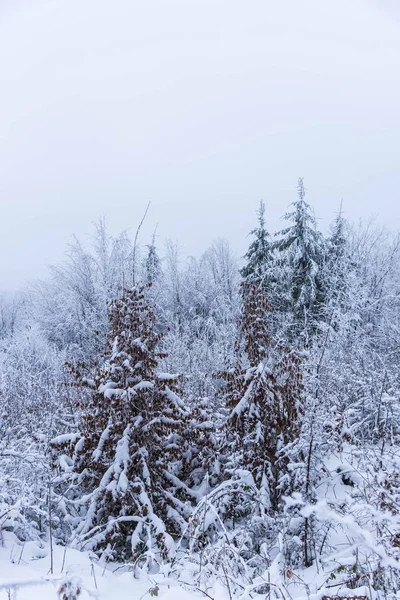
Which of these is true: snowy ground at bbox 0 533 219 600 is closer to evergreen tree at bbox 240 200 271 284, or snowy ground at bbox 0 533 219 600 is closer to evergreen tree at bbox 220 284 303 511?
evergreen tree at bbox 220 284 303 511

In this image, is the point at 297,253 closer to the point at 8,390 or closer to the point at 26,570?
the point at 8,390

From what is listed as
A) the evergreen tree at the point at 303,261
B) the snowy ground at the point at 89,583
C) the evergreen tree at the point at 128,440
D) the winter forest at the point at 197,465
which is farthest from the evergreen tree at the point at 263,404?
the evergreen tree at the point at 303,261

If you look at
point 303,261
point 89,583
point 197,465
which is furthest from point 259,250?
point 89,583

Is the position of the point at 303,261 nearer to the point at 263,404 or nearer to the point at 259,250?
the point at 259,250

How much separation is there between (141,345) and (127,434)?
144cm

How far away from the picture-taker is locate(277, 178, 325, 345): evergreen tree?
68.8 ft

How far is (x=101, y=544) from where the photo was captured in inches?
249

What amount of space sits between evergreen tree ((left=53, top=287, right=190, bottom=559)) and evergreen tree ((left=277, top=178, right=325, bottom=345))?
1502 cm

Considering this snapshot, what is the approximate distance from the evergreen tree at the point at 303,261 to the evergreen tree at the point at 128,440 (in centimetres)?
1502

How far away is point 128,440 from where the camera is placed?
21.5ft

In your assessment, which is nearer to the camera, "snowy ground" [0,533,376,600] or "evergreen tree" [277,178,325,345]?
"snowy ground" [0,533,376,600]

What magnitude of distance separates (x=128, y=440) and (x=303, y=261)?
16809mm

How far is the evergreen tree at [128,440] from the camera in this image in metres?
6.37

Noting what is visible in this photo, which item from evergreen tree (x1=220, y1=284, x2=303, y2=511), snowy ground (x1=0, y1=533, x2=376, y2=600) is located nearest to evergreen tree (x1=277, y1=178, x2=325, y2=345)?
evergreen tree (x1=220, y1=284, x2=303, y2=511)
